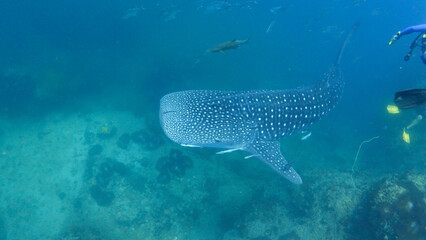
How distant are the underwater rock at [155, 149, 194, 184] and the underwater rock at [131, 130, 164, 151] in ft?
2.91

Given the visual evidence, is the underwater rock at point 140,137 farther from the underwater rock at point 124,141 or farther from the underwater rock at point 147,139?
the underwater rock at point 124,141

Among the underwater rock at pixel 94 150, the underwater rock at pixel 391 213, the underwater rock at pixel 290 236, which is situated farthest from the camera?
the underwater rock at pixel 94 150

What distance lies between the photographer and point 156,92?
13.2 metres

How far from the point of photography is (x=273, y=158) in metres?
7.65

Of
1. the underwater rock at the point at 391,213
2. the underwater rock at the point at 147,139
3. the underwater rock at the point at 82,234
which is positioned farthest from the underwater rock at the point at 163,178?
the underwater rock at the point at 391,213

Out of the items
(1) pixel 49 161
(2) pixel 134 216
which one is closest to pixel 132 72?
(1) pixel 49 161

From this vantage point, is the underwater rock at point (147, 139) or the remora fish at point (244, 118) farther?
the underwater rock at point (147, 139)

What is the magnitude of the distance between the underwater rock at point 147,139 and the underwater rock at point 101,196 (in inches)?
99.5

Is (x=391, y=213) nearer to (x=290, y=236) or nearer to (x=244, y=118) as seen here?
(x=290, y=236)

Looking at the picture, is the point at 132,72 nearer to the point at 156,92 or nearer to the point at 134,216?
the point at 156,92

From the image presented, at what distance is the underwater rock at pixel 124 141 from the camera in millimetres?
10620

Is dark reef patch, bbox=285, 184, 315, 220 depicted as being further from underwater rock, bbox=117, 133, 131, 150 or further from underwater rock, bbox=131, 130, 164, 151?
underwater rock, bbox=117, 133, 131, 150

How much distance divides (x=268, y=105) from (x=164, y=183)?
5363mm

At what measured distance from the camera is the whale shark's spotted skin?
697 centimetres
